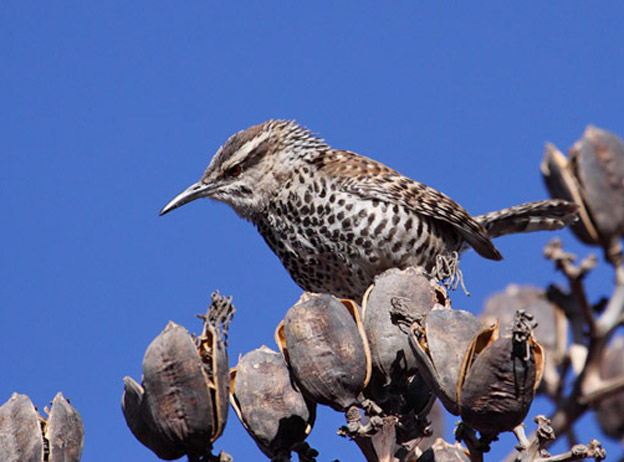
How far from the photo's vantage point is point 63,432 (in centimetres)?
321

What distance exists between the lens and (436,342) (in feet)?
10.2

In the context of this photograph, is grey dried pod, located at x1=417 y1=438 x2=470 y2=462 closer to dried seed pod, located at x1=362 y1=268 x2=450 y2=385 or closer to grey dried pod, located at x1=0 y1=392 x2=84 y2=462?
dried seed pod, located at x1=362 y1=268 x2=450 y2=385

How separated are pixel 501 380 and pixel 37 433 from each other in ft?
4.36

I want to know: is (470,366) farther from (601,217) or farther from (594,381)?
(601,217)

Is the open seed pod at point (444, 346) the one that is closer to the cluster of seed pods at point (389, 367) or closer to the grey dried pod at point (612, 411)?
the cluster of seed pods at point (389, 367)

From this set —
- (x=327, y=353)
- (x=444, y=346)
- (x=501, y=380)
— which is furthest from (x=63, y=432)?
(x=501, y=380)

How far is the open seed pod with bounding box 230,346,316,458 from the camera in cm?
334

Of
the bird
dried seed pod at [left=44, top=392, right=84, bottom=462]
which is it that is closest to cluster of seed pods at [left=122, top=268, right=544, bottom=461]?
dried seed pod at [left=44, top=392, right=84, bottom=462]

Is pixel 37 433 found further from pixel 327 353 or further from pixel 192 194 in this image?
pixel 192 194

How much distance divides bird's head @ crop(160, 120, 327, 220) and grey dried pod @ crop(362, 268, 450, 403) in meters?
2.31

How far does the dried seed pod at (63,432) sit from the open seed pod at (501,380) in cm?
112

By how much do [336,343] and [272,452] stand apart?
41cm

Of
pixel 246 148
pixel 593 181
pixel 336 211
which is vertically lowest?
pixel 593 181

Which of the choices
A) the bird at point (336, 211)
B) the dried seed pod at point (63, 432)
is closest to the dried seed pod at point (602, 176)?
the bird at point (336, 211)
